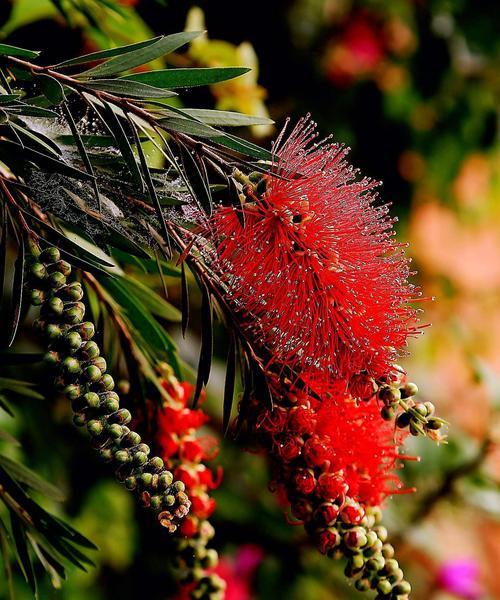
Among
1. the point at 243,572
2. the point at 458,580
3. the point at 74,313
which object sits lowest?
the point at 74,313

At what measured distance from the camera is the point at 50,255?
1.28 ft

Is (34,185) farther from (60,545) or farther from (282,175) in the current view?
(60,545)

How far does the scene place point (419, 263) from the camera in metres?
1.94

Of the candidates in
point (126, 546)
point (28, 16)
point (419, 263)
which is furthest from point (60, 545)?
point (419, 263)

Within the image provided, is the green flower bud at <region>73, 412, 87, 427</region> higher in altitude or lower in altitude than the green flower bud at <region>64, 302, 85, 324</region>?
lower

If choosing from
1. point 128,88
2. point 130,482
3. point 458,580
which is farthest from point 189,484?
point 458,580

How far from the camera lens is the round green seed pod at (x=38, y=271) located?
385 mm

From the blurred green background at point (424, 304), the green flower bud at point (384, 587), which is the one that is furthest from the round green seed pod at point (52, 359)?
the blurred green background at point (424, 304)

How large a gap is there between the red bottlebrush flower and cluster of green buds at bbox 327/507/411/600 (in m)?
0.10

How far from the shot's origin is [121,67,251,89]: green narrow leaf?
448 millimetres

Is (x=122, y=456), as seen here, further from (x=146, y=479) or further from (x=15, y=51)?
(x=15, y=51)

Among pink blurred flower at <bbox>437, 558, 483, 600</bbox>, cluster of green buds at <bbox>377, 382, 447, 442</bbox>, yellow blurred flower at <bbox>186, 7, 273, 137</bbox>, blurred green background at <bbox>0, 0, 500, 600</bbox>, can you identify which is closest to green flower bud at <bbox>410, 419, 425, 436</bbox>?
cluster of green buds at <bbox>377, 382, 447, 442</bbox>

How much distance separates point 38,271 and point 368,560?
10.0 inches

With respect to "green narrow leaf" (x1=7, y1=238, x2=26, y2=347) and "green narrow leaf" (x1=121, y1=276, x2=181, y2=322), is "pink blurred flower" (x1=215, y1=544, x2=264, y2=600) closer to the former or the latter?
"green narrow leaf" (x1=121, y1=276, x2=181, y2=322)
